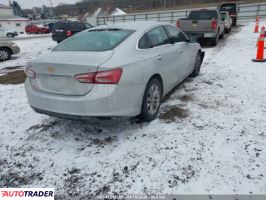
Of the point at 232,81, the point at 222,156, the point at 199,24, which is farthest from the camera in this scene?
the point at 199,24

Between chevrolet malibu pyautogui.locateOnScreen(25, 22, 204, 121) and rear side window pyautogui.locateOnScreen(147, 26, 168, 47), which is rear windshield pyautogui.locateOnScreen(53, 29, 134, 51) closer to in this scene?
chevrolet malibu pyautogui.locateOnScreen(25, 22, 204, 121)

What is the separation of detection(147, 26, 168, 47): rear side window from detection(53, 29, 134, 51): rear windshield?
395 millimetres

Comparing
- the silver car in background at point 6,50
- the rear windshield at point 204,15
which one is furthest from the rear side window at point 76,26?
the rear windshield at point 204,15

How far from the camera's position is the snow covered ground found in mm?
2646

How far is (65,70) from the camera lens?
10.00 feet

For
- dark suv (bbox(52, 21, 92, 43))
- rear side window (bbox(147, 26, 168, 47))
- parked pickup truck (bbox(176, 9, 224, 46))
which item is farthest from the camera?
dark suv (bbox(52, 21, 92, 43))

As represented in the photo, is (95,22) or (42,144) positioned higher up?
(95,22)

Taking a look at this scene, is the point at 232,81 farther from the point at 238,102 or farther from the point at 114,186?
the point at 114,186

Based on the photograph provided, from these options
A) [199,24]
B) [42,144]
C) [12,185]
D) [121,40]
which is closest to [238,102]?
[121,40]

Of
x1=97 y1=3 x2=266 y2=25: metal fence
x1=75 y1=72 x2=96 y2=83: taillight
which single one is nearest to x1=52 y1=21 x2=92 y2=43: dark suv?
x1=75 y1=72 x2=96 y2=83: taillight

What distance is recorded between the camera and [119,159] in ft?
10.1

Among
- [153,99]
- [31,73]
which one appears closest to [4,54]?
[31,73]

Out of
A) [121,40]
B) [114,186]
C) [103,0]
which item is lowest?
[114,186]

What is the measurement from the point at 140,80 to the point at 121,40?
0.70m
